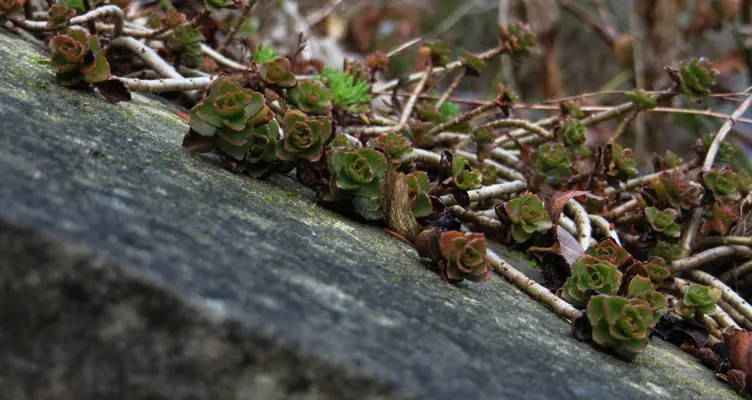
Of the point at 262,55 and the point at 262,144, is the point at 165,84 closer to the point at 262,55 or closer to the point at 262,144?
the point at 262,144

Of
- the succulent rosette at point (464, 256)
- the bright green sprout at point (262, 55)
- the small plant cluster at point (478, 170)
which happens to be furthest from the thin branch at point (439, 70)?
the succulent rosette at point (464, 256)

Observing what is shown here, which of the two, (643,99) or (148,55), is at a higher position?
(643,99)

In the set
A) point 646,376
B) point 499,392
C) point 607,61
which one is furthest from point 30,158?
point 607,61

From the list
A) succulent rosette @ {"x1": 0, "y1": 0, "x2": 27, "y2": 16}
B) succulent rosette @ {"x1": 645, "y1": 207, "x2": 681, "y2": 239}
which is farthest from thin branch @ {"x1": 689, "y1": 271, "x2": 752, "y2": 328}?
succulent rosette @ {"x1": 0, "y1": 0, "x2": 27, "y2": 16}

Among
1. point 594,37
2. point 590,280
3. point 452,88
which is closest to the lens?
point 590,280

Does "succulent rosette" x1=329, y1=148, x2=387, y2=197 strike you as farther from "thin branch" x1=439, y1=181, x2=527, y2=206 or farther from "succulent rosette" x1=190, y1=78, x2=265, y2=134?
"thin branch" x1=439, y1=181, x2=527, y2=206

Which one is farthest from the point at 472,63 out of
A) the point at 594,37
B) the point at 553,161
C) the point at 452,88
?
Answer: the point at 594,37

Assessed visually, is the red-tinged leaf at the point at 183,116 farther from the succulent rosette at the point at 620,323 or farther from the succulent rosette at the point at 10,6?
the succulent rosette at the point at 620,323

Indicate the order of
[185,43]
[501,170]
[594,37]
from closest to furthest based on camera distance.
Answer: [185,43] < [501,170] < [594,37]
